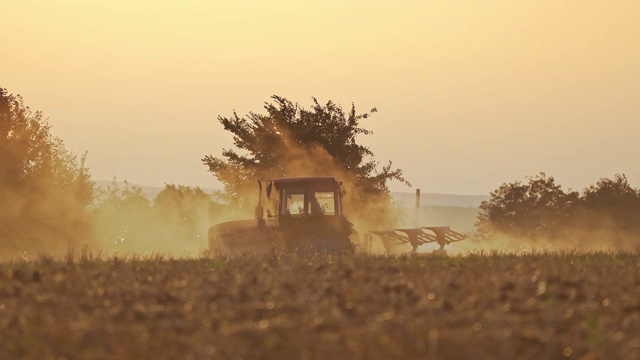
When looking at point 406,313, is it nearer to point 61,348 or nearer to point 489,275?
point 61,348

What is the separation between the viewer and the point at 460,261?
15.9 meters

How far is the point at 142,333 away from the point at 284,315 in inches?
47.1

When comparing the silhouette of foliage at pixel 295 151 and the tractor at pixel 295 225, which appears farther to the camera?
the silhouette of foliage at pixel 295 151

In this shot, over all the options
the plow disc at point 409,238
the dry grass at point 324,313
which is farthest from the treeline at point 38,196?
the dry grass at point 324,313

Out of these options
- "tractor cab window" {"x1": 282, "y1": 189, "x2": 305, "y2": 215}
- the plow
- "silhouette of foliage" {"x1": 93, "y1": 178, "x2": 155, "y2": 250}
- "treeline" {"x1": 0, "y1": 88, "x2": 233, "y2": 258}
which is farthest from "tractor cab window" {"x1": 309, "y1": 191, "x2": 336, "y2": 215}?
"silhouette of foliage" {"x1": 93, "y1": 178, "x2": 155, "y2": 250}

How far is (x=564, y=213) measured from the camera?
8294 cm

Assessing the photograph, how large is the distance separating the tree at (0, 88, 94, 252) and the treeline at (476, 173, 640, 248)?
32440mm

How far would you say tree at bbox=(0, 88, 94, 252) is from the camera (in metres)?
55.8

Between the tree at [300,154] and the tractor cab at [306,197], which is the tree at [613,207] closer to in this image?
the tree at [300,154]

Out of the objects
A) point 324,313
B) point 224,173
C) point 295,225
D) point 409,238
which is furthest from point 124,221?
point 324,313

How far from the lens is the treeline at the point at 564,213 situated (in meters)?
78.3

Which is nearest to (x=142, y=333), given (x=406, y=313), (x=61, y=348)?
(x=61, y=348)

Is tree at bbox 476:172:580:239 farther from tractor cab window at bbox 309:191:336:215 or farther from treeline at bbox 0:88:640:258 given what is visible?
tractor cab window at bbox 309:191:336:215

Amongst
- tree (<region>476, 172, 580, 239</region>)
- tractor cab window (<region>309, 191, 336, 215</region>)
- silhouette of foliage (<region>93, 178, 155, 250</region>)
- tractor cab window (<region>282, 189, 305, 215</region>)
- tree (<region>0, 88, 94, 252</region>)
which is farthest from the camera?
tree (<region>476, 172, 580, 239</region>)
